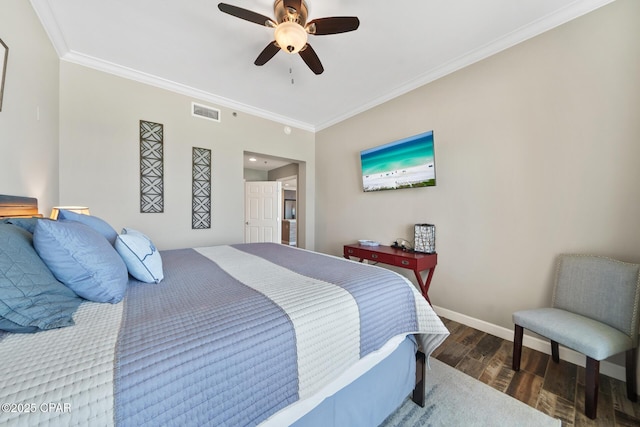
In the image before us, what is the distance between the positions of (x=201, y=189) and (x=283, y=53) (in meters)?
2.01

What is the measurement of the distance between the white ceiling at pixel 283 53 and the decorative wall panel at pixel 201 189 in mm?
797

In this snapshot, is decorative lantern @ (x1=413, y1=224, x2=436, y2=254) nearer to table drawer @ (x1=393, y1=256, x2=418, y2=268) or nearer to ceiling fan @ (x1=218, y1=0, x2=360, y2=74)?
table drawer @ (x1=393, y1=256, x2=418, y2=268)

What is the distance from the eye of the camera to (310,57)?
1.98 metres

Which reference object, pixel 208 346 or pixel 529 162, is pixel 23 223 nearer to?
pixel 208 346

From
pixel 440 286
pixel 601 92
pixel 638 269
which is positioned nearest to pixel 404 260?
pixel 440 286

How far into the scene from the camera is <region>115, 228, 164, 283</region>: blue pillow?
120cm

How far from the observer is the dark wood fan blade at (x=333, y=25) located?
1.62 metres

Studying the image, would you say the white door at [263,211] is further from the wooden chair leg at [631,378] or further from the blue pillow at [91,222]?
the wooden chair leg at [631,378]

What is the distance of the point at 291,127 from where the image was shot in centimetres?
407

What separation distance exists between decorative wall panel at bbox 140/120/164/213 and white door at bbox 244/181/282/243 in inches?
80.8

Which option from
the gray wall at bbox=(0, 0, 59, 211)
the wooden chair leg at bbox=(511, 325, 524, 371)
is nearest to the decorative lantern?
the wooden chair leg at bbox=(511, 325, 524, 371)

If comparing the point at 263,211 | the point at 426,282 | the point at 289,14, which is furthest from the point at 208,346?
the point at 263,211

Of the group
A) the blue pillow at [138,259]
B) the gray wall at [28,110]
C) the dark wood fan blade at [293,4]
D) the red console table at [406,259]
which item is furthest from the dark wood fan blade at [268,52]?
the red console table at [406,259]

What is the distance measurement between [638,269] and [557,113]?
1.23 m
